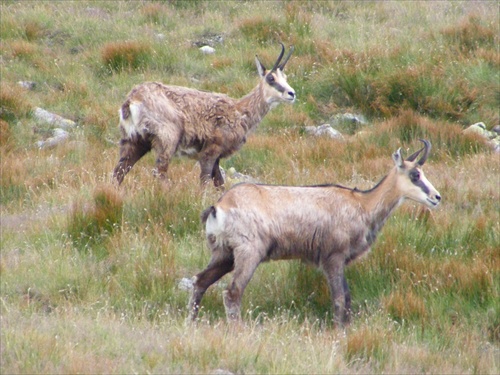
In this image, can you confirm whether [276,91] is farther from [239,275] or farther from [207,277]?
[239,275]

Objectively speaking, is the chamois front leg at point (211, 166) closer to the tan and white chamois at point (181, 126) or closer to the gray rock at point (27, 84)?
the tan and white chamois at point (181, 126)

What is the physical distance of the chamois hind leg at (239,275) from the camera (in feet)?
24.6

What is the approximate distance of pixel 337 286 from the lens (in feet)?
26.0

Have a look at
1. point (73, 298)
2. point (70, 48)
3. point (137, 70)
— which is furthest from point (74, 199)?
point (70, 48)

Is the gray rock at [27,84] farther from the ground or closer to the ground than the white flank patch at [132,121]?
closer to the ground

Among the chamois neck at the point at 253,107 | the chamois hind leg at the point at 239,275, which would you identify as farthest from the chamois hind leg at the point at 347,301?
the chamois neck at the point at 253,107

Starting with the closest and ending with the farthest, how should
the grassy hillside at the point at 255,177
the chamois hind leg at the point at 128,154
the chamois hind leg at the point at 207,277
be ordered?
the grassy hillside at the point at 255,177 < the chamois hind leg at the point at 207,277 < the chamois hind leg at the point at 128,154

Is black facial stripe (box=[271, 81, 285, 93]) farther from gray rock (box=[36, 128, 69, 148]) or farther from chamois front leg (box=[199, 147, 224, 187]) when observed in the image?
gray rock (box=[36, 128, 69, 148])

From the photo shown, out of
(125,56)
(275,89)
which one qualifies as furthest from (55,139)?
(275,89)

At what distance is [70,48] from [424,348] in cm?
1062

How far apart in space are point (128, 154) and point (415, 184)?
381 cm

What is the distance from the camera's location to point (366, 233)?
27.1ft

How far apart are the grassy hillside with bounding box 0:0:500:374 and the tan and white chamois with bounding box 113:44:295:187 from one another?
0.35 m

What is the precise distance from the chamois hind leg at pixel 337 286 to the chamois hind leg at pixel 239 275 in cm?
76
